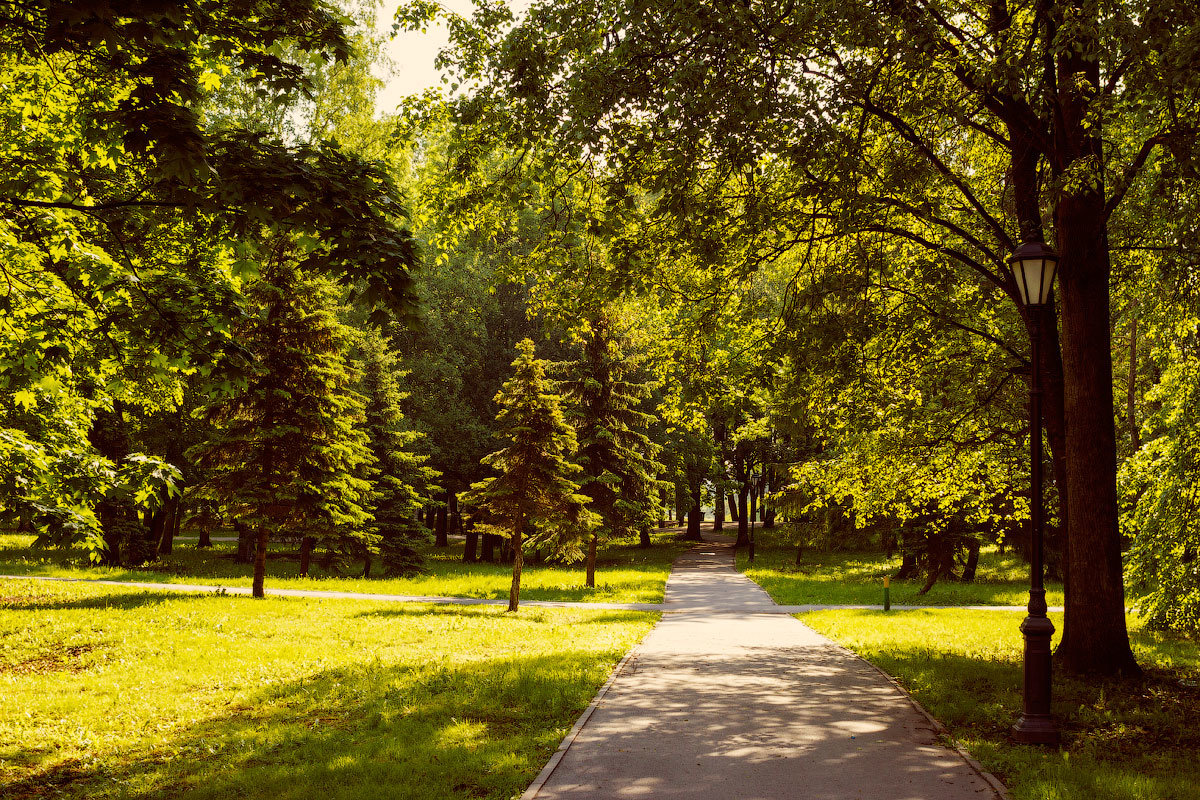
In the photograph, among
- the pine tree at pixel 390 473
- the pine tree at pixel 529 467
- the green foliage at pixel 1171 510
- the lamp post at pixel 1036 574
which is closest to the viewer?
Result: the lamp post at pixel 1036 574

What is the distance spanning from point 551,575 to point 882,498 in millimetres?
15809

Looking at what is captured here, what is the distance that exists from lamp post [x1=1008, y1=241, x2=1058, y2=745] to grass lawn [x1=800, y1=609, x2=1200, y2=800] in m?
0.24

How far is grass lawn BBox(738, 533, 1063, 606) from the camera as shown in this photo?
22.0 meters

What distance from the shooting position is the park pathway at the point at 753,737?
5965 millimetres

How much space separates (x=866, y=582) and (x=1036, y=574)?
71.0 feet

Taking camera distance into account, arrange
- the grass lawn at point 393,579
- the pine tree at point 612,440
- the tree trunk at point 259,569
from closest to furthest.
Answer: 1. the tree trunk at point 259,569
2. the grass lawn at point 393,579
3. the pine tree at point 612,440

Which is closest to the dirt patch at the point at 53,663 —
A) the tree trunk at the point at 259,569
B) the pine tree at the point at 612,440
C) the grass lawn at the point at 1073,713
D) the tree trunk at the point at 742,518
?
the tree trunk at the point at 259,569

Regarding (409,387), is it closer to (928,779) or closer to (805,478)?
(805,478)

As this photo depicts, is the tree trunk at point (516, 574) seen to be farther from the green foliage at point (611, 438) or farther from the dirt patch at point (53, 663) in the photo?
the green foliage at point (611, 438)

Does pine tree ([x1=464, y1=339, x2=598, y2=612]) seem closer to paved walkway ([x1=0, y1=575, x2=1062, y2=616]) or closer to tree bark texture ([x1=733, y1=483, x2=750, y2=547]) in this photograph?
paved walkway ([x1=0, y1=575, x2=1062, y2=616])

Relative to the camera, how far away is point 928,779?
6.18 metres

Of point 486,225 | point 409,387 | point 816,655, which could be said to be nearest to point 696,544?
point 409,387

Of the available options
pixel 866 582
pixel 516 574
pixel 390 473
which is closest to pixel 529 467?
pixel 516 574

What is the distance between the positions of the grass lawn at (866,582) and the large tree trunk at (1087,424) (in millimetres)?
11839
